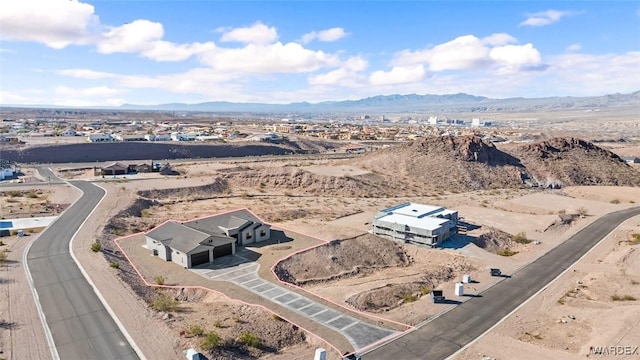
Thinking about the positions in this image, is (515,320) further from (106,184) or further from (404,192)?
(106,184)

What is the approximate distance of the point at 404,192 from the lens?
3002 inches

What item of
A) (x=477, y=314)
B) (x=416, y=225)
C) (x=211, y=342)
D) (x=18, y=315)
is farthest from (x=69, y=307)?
(x=416, y=225)

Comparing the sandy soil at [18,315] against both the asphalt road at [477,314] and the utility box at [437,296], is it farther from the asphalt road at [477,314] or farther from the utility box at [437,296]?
the utility box at [437,296]

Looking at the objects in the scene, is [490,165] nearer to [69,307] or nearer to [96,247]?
[96,247]

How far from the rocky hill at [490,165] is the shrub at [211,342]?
61.4 meters

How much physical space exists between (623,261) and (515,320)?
1894 centimetres

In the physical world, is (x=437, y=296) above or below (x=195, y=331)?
below

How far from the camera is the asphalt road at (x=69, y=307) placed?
Result: 75.0 feet

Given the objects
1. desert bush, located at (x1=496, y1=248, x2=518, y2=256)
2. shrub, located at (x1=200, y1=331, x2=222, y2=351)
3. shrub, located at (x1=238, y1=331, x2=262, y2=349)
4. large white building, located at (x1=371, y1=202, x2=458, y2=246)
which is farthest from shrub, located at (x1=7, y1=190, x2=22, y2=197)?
desert bush, located at (x1=496, y1=248, x2=518, y2=256)

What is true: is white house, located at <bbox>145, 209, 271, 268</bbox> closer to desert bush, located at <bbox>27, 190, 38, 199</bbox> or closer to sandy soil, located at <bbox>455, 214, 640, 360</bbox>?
sandy soil, located at <bbox>455, 214, 640, 360</bbox>

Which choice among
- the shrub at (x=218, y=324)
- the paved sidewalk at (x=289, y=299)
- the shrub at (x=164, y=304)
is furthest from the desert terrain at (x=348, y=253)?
the paved sidewalk at (x=289, y=299)

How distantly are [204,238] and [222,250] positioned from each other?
2445mm

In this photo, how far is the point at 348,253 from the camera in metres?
42.2

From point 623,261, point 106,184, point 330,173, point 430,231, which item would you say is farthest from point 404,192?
point 106,184
